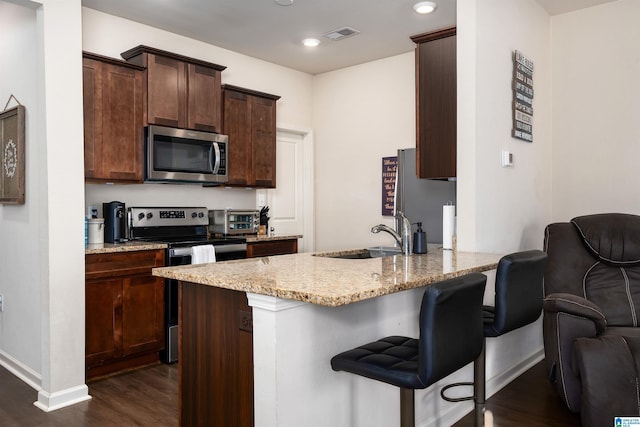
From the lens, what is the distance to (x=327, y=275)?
6.20ft

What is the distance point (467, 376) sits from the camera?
2.72 m

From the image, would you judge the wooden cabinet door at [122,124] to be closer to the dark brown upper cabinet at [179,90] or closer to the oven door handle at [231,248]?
the dark brown upper cabinet at [179,90]

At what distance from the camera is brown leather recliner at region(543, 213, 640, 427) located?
89.0 inches

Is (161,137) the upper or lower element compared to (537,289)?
upper

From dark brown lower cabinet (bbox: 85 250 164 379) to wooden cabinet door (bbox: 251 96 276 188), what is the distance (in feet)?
4.69

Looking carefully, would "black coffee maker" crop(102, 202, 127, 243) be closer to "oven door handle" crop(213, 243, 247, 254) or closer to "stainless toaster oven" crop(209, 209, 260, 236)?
"oven door handle" crop(213, 243, 247, 254)

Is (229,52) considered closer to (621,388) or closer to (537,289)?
(537,289)

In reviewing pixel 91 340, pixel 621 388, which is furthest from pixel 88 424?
pixel 621 388

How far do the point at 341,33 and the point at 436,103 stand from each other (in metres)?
1.45

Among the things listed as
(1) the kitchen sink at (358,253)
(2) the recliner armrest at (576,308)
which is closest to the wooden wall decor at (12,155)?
(1) the kitchen sink at (358,253)

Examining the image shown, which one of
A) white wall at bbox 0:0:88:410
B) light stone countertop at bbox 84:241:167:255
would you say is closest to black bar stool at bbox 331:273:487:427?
white wall at bbox 0:0:88:410

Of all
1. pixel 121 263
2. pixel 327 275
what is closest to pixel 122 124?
pixel 121 263

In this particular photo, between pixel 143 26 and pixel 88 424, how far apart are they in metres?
3.11

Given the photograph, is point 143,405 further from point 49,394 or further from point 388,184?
point 388,184
